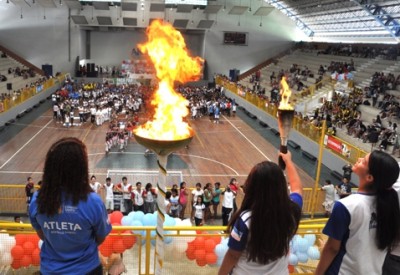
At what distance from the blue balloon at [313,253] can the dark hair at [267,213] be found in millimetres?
3895

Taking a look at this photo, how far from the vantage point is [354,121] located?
19484 mm

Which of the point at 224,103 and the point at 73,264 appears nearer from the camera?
the point at 73,264

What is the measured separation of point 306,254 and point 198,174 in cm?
907

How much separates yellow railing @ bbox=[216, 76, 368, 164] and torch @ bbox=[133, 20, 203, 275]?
11388mm

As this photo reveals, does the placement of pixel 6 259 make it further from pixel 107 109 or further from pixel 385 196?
pixel 107 109

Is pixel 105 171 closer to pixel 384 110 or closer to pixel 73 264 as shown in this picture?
pixel 73 264

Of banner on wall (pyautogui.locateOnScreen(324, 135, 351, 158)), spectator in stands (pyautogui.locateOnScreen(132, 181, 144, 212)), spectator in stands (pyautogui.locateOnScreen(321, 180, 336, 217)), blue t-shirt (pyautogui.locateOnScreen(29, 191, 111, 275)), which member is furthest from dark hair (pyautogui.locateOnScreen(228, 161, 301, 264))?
banner on wall (pyautogui.locateOnScreen(324, 135, 351, 158))

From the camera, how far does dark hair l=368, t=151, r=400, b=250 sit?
2.59 metres

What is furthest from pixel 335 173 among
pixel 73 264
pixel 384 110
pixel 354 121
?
pixel 73 264

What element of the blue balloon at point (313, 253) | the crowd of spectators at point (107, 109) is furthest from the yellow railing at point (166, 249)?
the crowd of spectators at point (107, 109)

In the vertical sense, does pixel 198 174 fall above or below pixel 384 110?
below

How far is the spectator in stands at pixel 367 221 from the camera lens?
2580 mm

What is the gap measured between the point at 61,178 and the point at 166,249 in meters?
3.75

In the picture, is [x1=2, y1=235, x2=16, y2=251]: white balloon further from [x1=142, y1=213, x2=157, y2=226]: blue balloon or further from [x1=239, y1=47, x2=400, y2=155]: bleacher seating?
[x1=239, y1=47, x2=400, y2=155]: bleacher seating
